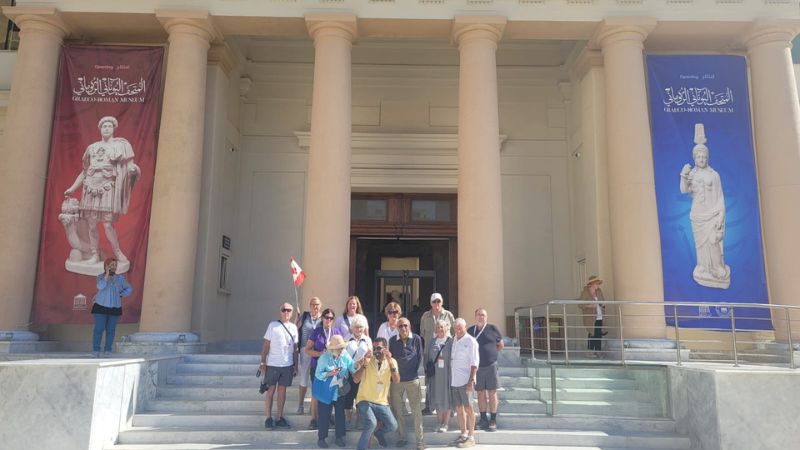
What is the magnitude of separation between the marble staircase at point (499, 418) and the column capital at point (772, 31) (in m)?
7.86

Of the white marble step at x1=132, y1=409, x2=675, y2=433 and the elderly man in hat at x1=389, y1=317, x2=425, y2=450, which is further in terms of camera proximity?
the white marble step at x1=132, y1=409, x2=675, y2=433

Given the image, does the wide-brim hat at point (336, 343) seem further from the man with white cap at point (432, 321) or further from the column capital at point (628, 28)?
the column capital at point (628, 28)

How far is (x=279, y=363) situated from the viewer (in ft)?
25.7

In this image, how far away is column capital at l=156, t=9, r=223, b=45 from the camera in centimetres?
1201

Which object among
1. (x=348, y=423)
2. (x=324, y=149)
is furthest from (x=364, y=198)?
(x=348, y=423)

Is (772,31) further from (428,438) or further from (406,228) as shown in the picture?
(428,438)

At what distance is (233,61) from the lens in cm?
1424

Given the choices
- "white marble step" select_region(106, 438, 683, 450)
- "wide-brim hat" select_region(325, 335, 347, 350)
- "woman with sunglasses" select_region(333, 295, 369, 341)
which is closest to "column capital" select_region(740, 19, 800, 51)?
"white marble step" select_region(106, 438, 683, 450)

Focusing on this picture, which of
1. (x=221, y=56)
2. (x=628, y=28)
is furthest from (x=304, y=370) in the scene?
(x=628, y=28)

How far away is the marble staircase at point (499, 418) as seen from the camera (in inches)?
298

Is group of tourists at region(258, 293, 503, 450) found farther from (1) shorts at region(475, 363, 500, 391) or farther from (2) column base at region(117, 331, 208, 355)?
(2) column base at region(117, 331, 208, 355)

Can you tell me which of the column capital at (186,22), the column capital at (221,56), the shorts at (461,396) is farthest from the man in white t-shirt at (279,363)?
the column capital at (221,56)

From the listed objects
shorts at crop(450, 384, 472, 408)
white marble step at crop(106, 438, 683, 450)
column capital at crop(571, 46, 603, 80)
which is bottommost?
white marble step at crop(106, 438, 683, 450)

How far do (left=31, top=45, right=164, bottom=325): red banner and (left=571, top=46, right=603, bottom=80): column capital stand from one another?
8808 mm
